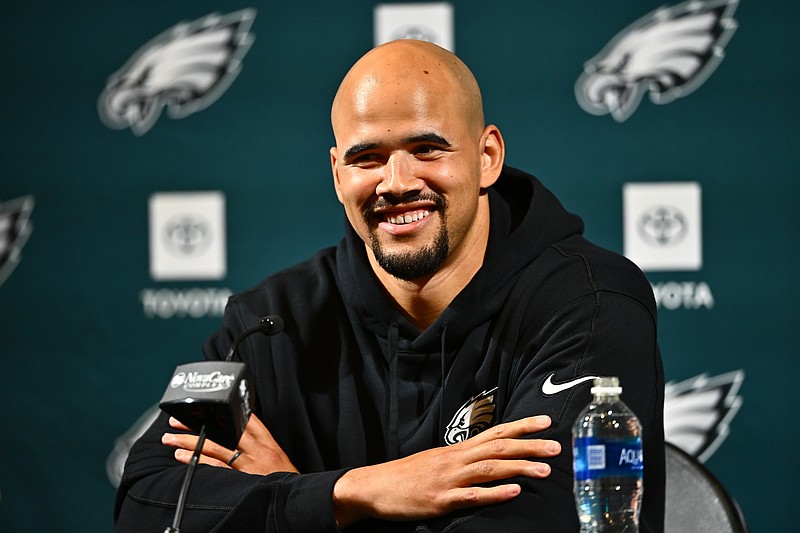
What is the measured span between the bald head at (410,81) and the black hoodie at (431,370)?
0.30 metres

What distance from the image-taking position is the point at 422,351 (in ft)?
7.54

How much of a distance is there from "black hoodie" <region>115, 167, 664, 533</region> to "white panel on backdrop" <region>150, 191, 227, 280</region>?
49.1 inches

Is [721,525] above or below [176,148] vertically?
below

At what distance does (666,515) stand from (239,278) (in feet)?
6.44

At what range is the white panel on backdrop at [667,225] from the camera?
11.5 feet

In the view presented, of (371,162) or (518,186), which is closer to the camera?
(371,162)

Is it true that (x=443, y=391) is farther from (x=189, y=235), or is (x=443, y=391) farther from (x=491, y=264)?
(x=189, y=235)

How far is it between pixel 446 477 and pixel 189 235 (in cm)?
215

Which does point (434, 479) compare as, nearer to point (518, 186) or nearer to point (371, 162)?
point (371, 162)

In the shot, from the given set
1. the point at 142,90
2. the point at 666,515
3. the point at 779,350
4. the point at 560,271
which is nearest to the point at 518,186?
the point at 560,271

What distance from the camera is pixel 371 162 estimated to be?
221cm

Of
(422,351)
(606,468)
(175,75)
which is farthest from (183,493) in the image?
(175,75)

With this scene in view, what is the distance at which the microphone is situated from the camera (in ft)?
5.36

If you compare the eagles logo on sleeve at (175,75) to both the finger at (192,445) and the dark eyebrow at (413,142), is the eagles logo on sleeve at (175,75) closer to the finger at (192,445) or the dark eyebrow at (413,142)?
the dark eyebrow at (413,142)
